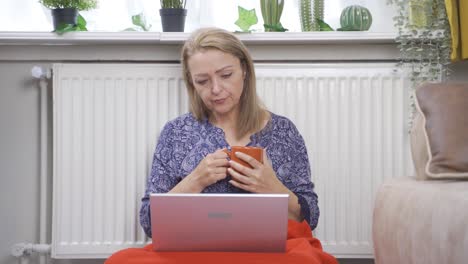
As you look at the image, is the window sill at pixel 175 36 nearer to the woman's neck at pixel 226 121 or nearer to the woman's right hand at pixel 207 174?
the woman's neck at pixel 226 121

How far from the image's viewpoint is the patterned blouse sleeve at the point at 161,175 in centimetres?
177

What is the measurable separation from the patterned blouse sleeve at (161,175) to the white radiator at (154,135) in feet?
1.18

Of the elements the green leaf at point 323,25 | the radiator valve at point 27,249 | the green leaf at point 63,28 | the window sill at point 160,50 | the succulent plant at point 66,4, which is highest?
the succulent plant at point 66,4

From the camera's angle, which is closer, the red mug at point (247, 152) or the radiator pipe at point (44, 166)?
the red mug at point (247, 152)

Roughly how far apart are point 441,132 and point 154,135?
979 millimetres

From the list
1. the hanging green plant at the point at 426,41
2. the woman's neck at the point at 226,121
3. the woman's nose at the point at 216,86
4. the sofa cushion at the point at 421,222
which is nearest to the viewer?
the sofa cushion at the point at 421,222

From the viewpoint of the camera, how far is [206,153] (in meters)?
1.78

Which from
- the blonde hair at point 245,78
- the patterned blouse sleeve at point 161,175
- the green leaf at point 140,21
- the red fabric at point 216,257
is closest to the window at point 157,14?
the green leaf at point 140,21

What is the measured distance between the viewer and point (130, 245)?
2.16 metres

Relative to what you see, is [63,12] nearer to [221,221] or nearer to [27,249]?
[27,249]

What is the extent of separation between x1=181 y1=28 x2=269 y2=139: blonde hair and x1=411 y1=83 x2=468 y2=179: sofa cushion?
0.43m

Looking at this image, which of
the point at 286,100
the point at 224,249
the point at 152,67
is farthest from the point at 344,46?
the point at 224,249

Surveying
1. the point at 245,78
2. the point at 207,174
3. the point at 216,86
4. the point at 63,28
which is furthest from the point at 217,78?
the point at 63,28

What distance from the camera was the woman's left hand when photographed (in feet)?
5.09
